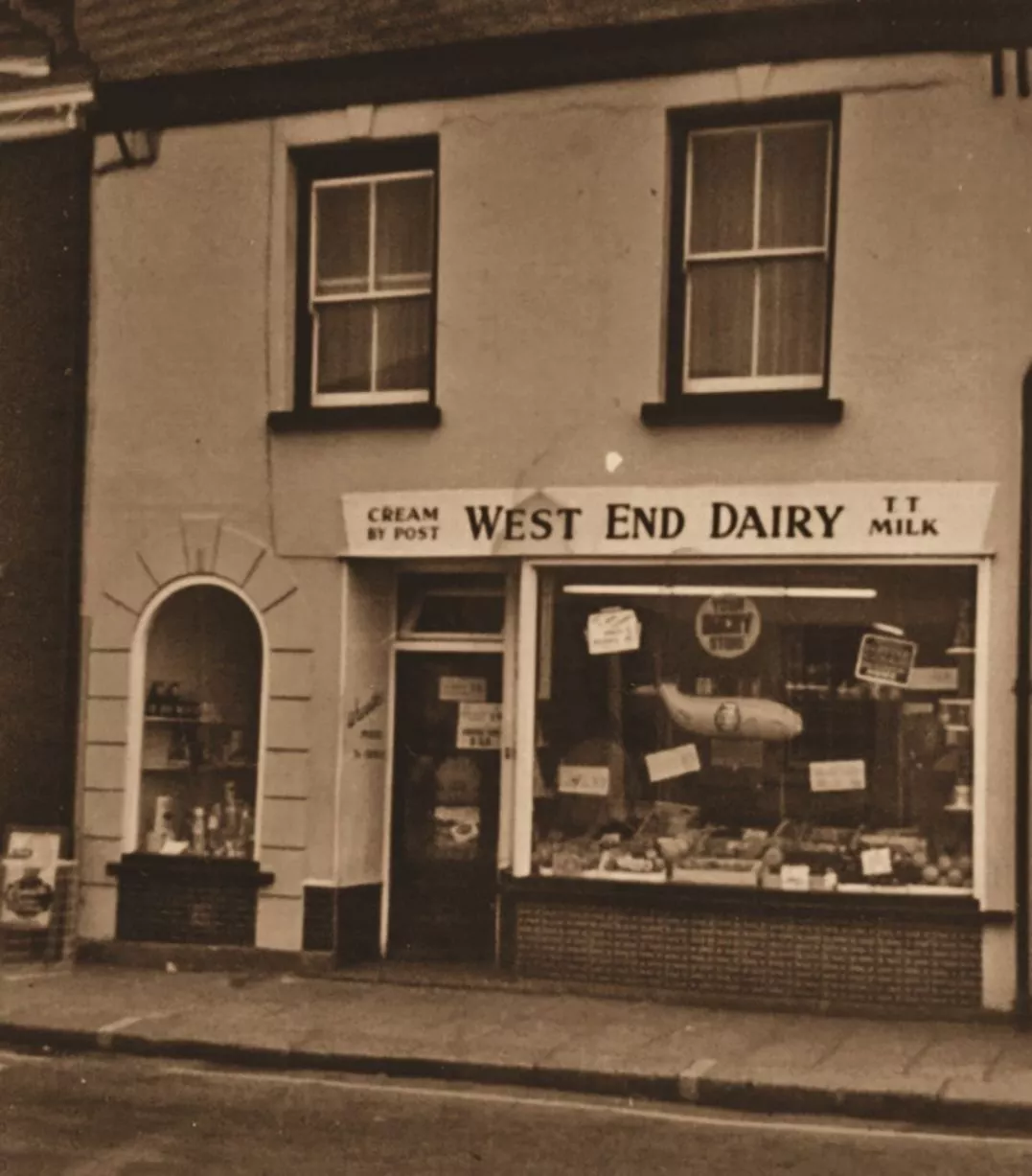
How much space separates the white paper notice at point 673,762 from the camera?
13.1 metres

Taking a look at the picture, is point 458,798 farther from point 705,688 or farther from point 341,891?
point 705,688

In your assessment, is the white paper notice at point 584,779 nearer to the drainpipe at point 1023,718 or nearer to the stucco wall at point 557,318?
the stucco wall at point 557,318

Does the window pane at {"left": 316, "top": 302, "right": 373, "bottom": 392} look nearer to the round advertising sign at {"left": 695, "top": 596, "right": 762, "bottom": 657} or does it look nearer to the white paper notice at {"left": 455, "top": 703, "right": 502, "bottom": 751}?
the white paper notice at {"left": 455, "top": 703, "right": 502, "bottom": 751}

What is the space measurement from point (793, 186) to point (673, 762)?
3.96 m

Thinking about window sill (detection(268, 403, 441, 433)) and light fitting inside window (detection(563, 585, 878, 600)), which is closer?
light fitting inside window (detection(563, 585, 878, 600))

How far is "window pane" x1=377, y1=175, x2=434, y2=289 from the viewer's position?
14.0 m

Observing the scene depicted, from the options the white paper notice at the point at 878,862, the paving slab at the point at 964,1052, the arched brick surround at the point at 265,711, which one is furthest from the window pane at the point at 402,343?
the paving slab at the point at 964,1052

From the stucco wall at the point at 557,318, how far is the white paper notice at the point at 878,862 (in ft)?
2.26

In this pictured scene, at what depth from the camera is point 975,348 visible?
40.5 ft

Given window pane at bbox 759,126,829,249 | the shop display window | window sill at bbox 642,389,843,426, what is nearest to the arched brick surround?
the shop display window

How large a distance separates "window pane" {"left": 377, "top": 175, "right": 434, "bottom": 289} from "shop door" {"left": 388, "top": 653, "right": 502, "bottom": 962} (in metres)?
2.75

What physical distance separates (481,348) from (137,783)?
163 inches

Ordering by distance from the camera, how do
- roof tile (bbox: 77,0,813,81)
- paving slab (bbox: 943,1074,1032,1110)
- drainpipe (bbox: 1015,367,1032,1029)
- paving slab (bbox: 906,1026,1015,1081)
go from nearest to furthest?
paving slab (bbox: 943,1074,1032,1110) < paving slab (bbox: 906,1026,1015,1081) < drainpipe (bbox: 1015,367,1032,1029) < roof tile (bbox: 77,0,813,81)

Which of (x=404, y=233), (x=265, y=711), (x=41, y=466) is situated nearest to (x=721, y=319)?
(x=404, y=233)
